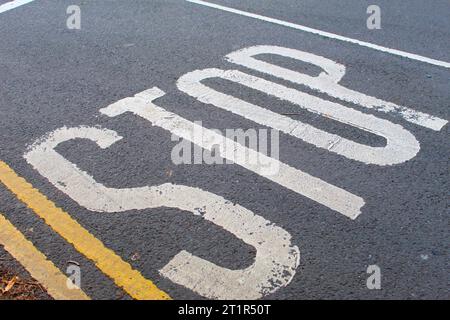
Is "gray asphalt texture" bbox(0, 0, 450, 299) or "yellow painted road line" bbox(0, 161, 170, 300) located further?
"gray asphalt texture" bbox(0, 0, 450, 299)

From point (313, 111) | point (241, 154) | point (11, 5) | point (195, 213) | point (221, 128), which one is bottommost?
point (195, 213)

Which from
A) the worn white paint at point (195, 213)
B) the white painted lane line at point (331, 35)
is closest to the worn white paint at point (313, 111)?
the white painted lane line at point (331, 35)

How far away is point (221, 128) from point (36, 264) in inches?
93.9

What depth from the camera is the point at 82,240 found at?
13.5ft

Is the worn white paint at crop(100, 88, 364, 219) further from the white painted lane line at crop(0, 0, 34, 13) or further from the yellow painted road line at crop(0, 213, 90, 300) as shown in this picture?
the white painted lane line at crop(0, 0, 34, 13)

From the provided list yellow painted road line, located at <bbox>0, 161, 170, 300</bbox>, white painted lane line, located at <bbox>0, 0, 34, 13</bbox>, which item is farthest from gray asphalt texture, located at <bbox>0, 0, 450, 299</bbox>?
white painted lane line, located at <bbox>0, 0, 34, 13</bbox>

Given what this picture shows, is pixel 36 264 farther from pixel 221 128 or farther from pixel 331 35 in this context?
pixel 331 35

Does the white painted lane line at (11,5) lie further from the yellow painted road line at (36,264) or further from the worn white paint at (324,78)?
the yellow painted road line at (36,264)

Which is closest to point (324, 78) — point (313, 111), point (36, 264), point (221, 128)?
point (313, 111)

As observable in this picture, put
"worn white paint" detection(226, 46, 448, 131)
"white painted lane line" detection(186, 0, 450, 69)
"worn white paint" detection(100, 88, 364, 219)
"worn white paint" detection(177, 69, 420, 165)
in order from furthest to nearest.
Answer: "white painted lane line" detection(186, 0, 450, 69) → "worn white paint" detection(226, 46, 448, 131) → "worn white paint" detection(177, 69, 420, 165) → "worn white paint" detection(100, 88, 364, 219)

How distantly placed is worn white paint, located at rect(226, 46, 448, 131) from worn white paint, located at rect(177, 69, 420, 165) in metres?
0.14

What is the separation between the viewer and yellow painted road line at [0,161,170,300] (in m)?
3.70

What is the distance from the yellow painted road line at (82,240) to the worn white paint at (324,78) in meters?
3.31

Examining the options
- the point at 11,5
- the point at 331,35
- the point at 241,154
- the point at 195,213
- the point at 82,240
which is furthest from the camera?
the point at 11,5
